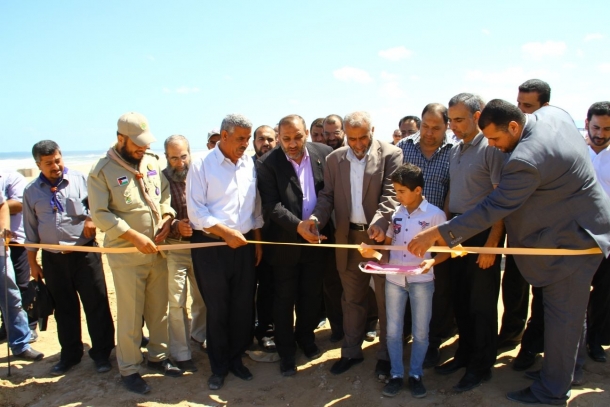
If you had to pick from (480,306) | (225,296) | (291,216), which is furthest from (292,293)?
(480,306)

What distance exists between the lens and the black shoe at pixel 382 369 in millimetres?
4668

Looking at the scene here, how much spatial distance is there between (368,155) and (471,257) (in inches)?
53.7

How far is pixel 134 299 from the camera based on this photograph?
478cm

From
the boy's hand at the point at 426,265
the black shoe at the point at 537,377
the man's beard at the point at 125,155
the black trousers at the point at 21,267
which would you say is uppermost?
the man's beard at the point at 125,155

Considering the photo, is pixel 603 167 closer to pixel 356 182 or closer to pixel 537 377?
pixel 537 377

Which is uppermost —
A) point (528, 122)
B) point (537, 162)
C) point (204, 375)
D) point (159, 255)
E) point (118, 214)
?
point (528, 122)

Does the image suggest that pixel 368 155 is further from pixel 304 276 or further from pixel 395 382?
pixel 395 382

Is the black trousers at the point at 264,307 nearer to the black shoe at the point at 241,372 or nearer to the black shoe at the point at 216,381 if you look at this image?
the black shoe at the point at 241,372

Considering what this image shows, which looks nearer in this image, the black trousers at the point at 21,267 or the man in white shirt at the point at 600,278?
the man in white shirt at the point at 600,278

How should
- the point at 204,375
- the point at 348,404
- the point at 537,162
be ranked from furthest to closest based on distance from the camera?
the point at 204,375 < the point at 348,404 < the point at 537,162

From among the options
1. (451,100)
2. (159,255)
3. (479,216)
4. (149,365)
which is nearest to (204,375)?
(149,365)

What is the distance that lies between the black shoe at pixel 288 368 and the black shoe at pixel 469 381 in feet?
5.32

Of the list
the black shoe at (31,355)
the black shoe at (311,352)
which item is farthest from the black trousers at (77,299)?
the black shoe at (311,352)

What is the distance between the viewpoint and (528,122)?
3.85m
